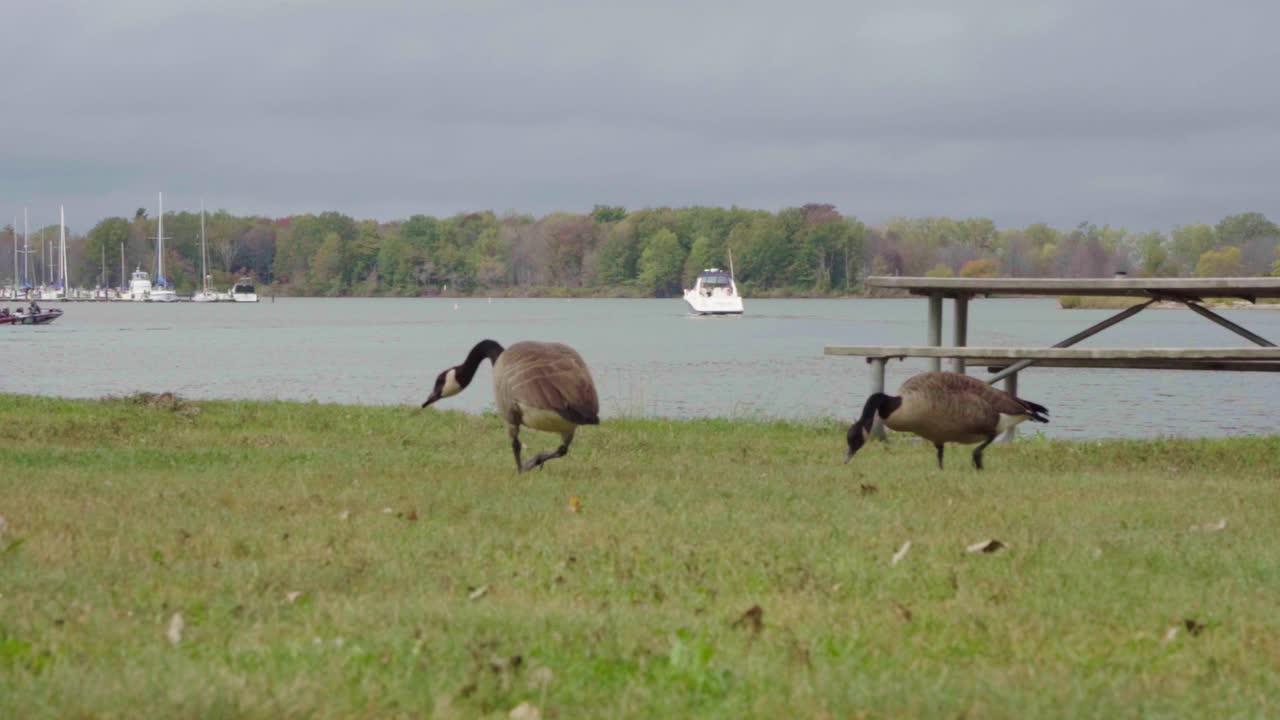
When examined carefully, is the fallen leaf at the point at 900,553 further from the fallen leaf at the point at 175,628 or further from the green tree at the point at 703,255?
the green tree at the point at 703,255

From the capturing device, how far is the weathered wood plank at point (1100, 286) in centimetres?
1465

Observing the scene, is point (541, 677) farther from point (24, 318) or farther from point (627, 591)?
point (24, 318)

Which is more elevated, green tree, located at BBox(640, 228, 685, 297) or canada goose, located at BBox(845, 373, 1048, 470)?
green tree, located at BBox(640, 228, 685, 297)

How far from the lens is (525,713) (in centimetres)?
443

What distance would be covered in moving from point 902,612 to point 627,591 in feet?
4.20

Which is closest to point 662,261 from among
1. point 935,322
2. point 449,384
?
point 935,322

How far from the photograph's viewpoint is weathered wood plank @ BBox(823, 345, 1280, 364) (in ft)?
46.0

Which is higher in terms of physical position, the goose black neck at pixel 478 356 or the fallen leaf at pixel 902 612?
the goose black neck at pixel 478 356

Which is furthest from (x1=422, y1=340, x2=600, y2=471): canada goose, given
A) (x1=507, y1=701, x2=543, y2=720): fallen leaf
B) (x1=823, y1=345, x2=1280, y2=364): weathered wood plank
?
(x1=507, y1=701, x2=543, y2=720): fallen leaf

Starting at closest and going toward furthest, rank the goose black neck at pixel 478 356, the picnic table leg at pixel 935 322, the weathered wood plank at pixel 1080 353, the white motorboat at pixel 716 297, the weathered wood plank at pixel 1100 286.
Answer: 1. the goose black neck at pixel 478 356
2. the weathered wood plank at pixel 1080 353
3. the weathered wood plank at pixel 1100 286
4. the picnic table leg at pixel 935 322
5. the white motorboat at pixel 716 297

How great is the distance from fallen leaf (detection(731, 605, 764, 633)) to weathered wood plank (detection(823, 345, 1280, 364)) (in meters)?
8.74

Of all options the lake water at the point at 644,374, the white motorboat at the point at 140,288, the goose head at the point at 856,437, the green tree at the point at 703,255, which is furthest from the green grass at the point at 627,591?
the white motorboat at the point at 140,288

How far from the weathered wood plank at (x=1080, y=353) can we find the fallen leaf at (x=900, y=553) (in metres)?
6.87

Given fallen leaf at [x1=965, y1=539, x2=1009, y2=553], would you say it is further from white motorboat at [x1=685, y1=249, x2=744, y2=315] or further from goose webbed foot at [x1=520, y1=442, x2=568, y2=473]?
white motorboat at [x1=685, y1=249, x2=744, y2=315]
